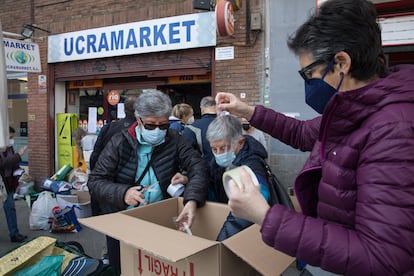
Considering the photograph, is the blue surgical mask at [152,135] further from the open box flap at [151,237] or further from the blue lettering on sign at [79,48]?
the blue lettering on sign at [79,48]

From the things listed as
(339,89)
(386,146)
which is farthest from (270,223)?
(339,89)

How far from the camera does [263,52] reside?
17.7 ft

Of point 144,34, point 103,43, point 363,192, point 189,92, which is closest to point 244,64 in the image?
point 189,92

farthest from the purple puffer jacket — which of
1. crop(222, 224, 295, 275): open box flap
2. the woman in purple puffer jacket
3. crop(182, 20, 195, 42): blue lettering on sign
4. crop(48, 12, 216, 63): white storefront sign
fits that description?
crop(182, 20, 195, 42): blue lettering on sign

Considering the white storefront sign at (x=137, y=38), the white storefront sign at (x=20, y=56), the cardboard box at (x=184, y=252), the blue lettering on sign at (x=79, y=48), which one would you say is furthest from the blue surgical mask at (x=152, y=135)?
the blue lettering on sign at (x=79, y=48)

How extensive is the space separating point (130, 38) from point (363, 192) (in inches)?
243

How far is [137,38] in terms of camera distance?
20.6 ft

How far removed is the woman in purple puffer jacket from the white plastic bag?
16.6 feet

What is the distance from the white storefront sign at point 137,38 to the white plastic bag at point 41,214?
3.12 m

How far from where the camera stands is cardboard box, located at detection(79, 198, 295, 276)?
1.22 m

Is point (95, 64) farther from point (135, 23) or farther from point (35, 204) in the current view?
point (35, 204)

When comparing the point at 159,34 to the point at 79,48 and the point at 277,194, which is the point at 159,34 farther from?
the point at 277,194

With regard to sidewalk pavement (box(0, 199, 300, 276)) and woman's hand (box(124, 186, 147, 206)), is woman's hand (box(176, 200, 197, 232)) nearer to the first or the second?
woman's hand (box(124, 186, 147, 206))

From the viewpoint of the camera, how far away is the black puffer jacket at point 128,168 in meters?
2.10
